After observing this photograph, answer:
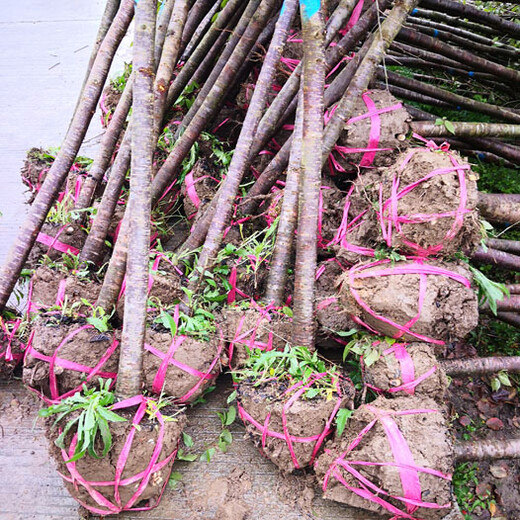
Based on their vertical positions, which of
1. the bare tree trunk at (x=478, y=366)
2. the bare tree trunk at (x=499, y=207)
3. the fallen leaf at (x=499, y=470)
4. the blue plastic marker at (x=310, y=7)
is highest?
the blue plastic marker at (x=310, y=7)

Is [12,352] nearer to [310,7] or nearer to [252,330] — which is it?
[252,330]

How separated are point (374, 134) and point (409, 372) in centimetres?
102

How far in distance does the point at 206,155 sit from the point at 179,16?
71 centimetres

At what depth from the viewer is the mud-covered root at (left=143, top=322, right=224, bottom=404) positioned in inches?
67.1

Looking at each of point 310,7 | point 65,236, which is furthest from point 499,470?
point 65,236

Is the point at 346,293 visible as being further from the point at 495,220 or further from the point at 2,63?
the point at 2,63

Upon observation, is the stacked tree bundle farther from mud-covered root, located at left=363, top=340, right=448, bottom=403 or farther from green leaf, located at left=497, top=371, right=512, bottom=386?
green leaf, located at left=497, top=371, right=512, bottom=386

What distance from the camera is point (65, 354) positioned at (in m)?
1.67

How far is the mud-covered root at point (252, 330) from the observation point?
184 centimetres

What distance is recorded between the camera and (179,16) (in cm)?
239

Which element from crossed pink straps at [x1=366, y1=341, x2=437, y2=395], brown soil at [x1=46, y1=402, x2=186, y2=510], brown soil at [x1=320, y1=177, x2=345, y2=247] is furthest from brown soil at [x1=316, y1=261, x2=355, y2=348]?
brown soil at [x1=46, y1=402, x2=186, y2=510]

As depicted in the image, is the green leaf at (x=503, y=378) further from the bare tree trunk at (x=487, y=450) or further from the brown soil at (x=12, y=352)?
the brown soil at (x=12, y=352)

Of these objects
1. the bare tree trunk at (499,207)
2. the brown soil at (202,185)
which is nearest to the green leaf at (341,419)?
the bare tree trunk at (499,207)

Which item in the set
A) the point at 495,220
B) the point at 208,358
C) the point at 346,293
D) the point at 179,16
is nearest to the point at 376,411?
the point at 346,293
